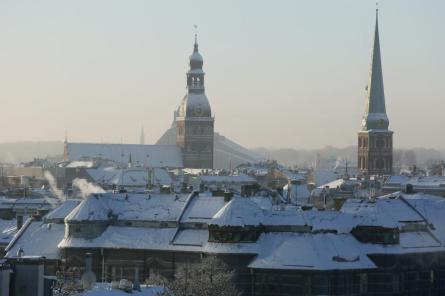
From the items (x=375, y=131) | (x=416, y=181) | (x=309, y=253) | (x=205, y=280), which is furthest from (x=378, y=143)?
(x=205, y=280)

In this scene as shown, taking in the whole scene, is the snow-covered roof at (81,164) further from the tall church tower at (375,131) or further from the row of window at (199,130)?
the tall church tower at (375,131)

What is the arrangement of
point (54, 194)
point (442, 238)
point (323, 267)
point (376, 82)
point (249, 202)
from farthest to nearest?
1. point (376, 82)
2. point (54, 194)
3. point (442, 238)
4. point (249, 202)
5. point (323, 267)

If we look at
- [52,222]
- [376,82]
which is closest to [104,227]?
[52,222]

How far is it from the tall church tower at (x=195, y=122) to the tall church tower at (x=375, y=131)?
21.6 m

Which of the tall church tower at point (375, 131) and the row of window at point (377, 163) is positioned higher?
the tall church tower at point (375, 131)

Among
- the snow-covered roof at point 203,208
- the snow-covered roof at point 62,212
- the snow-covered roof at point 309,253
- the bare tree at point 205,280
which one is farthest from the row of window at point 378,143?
the bare tree at point 205,280

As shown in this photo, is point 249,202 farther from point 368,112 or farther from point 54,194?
point 368,112

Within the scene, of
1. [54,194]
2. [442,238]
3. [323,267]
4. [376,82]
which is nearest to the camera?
[323,267]

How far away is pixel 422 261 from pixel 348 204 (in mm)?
6161

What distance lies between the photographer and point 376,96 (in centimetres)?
17688

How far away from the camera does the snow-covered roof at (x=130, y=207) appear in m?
77.1

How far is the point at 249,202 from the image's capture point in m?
73.6

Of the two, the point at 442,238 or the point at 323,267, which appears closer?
the point at 323,267

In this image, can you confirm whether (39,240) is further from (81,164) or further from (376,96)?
(81,164)
